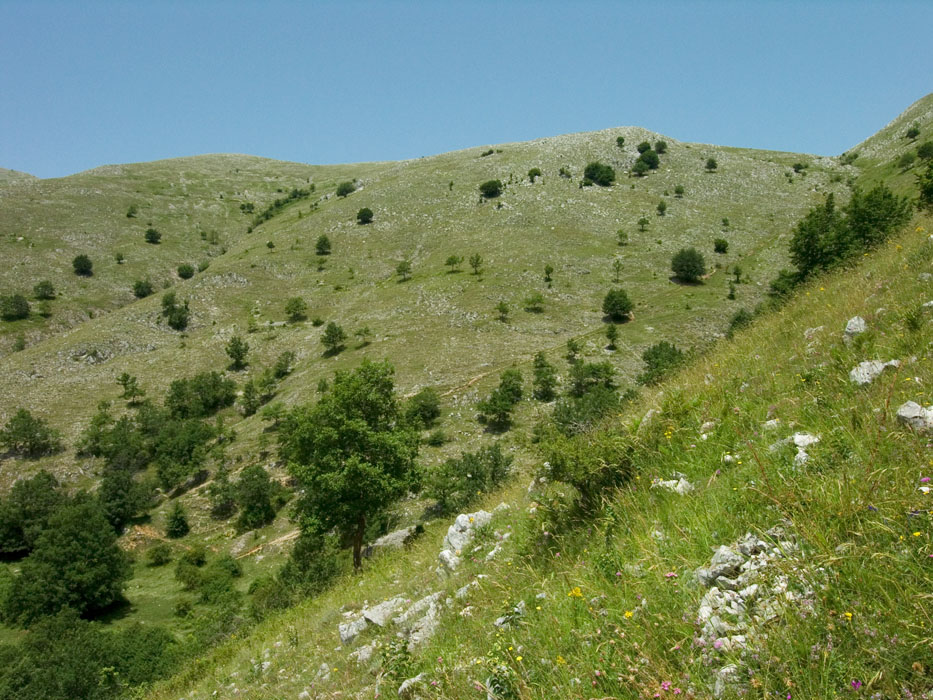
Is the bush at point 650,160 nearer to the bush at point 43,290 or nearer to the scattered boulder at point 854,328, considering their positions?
the scattered boulder at point 854,328

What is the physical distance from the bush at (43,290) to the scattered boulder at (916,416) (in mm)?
116823

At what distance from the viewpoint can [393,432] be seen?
24.7 meters

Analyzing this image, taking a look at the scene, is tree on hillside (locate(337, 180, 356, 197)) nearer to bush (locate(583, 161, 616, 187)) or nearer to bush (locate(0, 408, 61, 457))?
bush (locate(583, 161, 616, 187))

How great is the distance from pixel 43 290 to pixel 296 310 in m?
53.4

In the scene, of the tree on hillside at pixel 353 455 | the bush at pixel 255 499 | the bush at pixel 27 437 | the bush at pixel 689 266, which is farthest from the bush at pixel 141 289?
the bush at pixel 689 266

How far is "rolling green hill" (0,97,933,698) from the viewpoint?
232 inches

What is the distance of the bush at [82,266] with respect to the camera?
95938 mm

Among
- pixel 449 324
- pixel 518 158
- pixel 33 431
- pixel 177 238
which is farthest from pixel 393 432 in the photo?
pixel 177 238

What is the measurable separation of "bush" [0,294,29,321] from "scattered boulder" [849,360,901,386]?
11114 cm

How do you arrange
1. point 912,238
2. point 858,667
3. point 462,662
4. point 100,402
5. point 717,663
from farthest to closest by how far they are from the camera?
point 100,402
point 912,238
point 462,662
point 717,663
point 858,667

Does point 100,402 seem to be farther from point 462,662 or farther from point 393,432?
point 462,662

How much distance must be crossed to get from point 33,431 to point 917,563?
2875 inches

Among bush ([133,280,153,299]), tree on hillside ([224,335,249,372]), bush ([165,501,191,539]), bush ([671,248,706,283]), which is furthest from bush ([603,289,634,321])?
bush ([133,280,153,299])

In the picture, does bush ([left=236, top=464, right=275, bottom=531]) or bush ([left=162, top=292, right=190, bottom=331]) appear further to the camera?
bush ([left=162, top=292, right=190, bottom=331])
